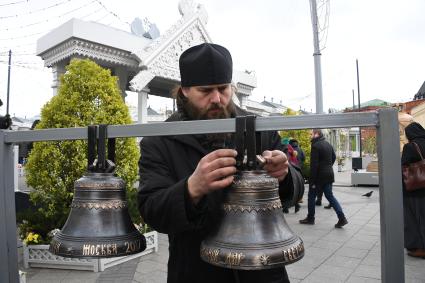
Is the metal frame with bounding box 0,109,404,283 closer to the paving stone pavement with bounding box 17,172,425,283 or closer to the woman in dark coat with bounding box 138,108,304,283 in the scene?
the woman in dark coat with bounding box 138,108,304,283

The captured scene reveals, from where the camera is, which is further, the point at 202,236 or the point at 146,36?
the point at 146,36

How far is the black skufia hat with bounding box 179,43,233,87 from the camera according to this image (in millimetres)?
1575

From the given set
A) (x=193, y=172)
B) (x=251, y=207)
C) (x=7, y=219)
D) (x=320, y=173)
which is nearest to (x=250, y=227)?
(x=251, y=207)

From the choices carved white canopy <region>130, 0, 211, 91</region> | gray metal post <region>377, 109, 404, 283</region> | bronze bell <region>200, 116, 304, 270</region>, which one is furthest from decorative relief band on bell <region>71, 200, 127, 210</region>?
carved white canopy <region>130, 0, 211, 91</region>

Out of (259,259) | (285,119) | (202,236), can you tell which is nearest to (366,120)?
(285,119)

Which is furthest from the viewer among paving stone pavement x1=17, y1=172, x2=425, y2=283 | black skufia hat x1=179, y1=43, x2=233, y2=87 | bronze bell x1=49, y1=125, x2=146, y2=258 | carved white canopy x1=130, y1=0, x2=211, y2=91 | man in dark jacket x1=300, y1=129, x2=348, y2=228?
carved white canopy x1=130, y1=0, x2=211, y2=91

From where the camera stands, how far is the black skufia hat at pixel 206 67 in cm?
158

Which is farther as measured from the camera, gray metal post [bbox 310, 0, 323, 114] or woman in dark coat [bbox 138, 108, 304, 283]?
gray metal post [bbox 310, 0, 323, 114]

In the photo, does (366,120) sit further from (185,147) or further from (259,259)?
(185,147)

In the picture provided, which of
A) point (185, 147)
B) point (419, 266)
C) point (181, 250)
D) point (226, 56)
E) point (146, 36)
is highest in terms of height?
point (146, 36)

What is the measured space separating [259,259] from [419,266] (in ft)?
15.9

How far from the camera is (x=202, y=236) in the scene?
65.7 inches

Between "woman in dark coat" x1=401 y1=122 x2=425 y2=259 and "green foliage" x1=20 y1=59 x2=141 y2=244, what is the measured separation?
4198mm

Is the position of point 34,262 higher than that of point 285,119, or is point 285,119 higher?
point 285,119
